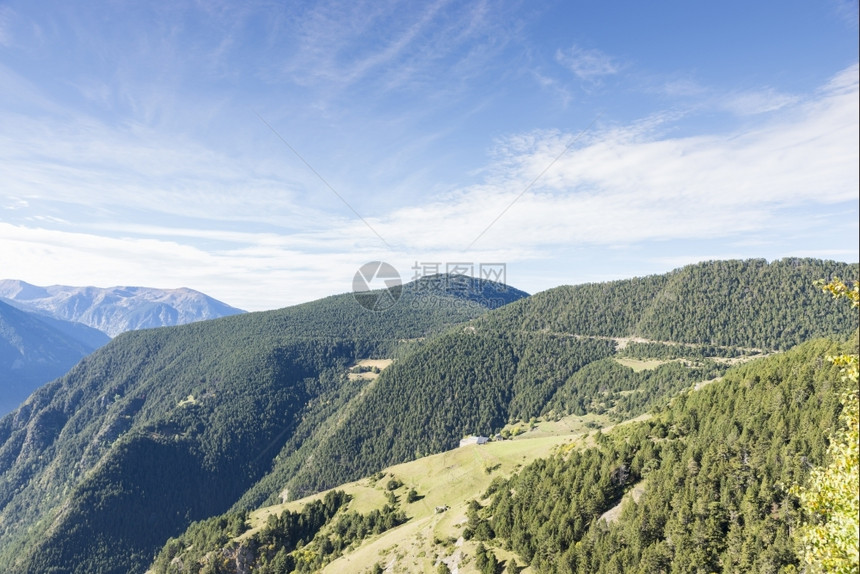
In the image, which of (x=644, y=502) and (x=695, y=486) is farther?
(x=644, y=502)

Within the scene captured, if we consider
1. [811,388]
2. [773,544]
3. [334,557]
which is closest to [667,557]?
[773,544]

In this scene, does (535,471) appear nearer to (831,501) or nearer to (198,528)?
(831,501)

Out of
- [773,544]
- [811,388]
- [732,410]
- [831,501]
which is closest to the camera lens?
[831,501]

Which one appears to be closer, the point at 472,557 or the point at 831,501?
the point at 831,501

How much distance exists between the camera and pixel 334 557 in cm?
12712

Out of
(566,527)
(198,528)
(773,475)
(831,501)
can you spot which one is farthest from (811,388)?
(198,528)

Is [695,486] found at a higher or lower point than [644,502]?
higher

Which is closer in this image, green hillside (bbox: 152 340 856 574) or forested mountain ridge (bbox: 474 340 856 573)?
forested mountain ridge (bbox: 474 340 856 573)

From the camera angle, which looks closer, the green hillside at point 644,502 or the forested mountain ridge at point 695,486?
the forested mountain ridge at point 695,486

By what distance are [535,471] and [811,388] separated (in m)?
61.7

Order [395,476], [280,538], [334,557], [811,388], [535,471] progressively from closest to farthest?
1. [811,388]
2. [535,471]
3. [334,557]
4. [280,538]
5. [395,476]

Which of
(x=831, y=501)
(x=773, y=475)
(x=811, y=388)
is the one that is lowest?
(x=773, y=475)

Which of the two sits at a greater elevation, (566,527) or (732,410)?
(732,410)

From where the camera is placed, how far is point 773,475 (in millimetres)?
72125
